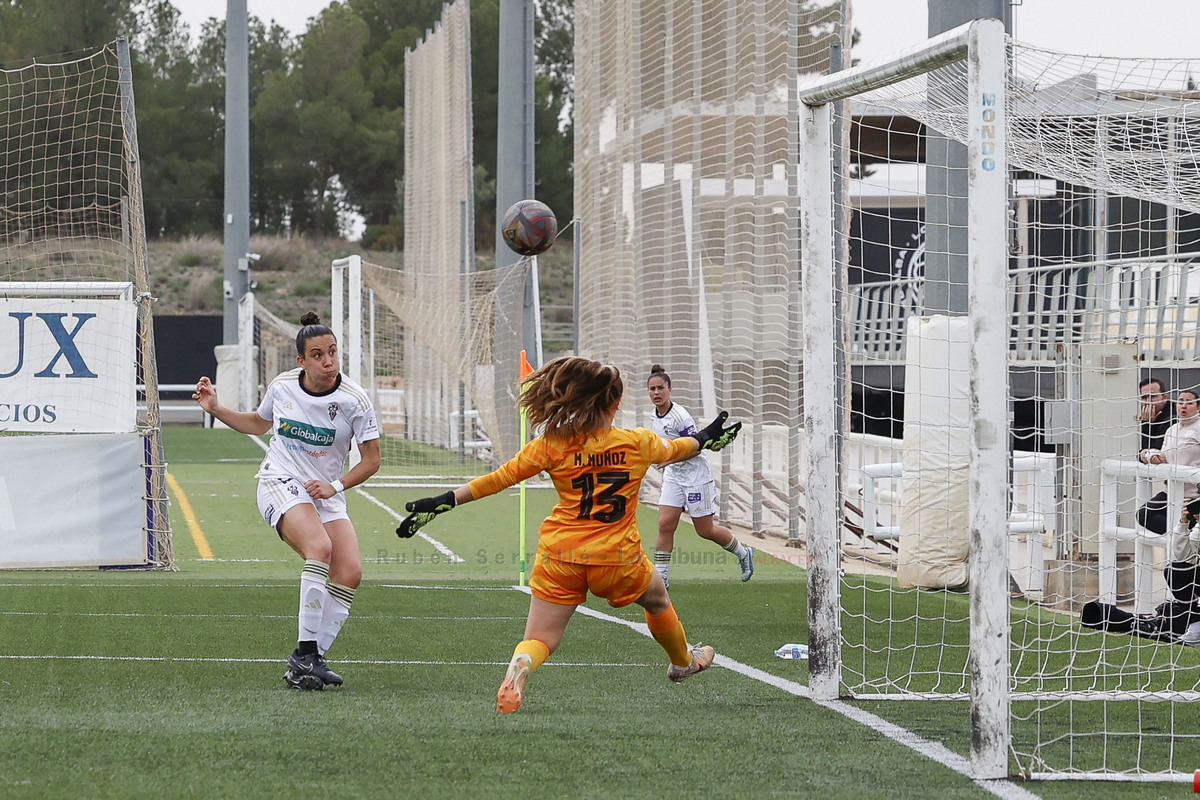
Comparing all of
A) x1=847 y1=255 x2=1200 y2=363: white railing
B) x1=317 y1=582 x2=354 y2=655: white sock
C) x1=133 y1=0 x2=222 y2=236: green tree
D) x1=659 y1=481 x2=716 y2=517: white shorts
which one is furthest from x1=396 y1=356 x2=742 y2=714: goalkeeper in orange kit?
x1=133 y1=0 x2=222 y2=236: green tree

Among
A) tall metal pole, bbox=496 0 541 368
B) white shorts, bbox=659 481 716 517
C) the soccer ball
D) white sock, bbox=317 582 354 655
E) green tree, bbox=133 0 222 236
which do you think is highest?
green tree, bbox=133 0 222 236

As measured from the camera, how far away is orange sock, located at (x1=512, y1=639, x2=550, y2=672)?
585cm

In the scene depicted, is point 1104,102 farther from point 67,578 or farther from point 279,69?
point 279,69

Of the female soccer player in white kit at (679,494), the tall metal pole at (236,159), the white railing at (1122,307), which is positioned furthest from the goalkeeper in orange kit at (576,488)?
the tall metal pole at (236,159)

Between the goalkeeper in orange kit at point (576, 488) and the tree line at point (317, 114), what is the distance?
2053 inches

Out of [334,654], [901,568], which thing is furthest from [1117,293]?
[334,654]

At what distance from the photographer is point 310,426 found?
7398 millimetres

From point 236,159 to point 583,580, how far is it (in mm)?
31524

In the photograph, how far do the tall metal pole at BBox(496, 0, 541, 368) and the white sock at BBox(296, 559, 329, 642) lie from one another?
15.6m

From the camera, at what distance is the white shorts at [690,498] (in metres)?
11.8

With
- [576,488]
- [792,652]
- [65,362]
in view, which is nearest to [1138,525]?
[792,652]

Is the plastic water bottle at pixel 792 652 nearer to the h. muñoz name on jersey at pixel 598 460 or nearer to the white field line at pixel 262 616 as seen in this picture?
the white field line at pixel 262 616

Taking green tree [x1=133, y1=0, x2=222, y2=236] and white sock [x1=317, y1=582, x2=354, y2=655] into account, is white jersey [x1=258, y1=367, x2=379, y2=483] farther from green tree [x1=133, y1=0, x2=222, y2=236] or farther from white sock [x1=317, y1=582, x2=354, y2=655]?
green tree [x1=133, y1=0, x2=222, y2=236]

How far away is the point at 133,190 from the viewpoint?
488 inches
